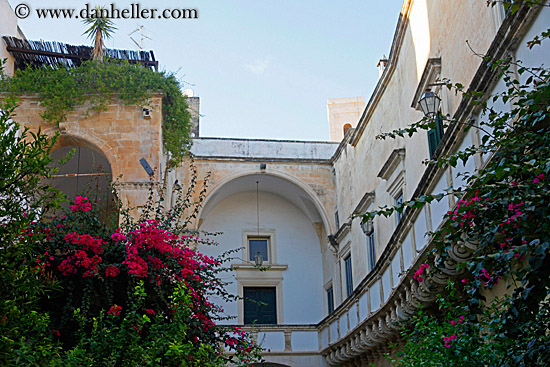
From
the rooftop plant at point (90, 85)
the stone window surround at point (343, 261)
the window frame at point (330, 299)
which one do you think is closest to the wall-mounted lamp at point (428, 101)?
the rooftop plant at point (90, 85)

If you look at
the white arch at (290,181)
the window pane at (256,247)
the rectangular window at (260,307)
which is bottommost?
the rectangular window at (260,307)

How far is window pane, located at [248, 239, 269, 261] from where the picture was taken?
24125 mm

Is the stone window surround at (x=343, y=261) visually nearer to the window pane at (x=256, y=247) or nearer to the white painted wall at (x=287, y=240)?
the white painted wall at (x=287, y=240)

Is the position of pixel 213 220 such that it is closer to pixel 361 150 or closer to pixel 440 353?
pixel 361 150

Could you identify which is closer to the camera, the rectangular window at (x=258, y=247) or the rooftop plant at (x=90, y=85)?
the rooftop plant at (x=90, y=85)

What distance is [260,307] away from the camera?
2336 centimetres

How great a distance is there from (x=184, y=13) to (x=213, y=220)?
9657 mm

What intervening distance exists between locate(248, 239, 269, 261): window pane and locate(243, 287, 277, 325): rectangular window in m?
1.09

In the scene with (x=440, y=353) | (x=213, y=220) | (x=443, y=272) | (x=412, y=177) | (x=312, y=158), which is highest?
(x=312, y=158)

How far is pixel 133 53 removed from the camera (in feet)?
59.7

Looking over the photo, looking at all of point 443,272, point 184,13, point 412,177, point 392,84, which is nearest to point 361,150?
point 392,84

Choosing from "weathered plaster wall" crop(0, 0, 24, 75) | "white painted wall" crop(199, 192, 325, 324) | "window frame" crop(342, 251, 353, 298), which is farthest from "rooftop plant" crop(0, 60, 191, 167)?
"white painted wall" crop(199, 192, 325, 324)

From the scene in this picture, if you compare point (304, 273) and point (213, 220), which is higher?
point (213, 220)

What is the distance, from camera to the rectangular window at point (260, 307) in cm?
2300
